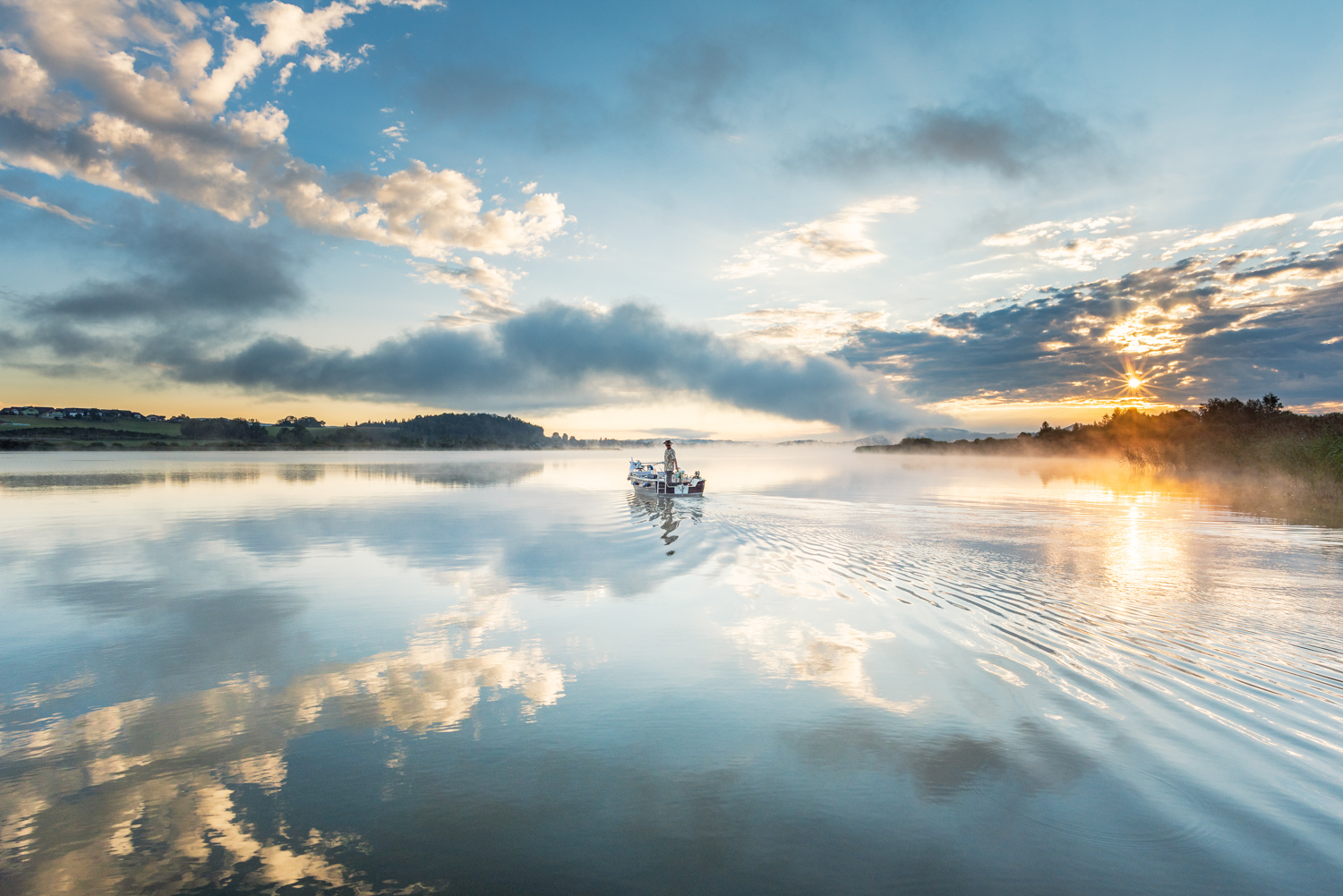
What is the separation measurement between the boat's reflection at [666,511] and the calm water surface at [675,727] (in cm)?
853

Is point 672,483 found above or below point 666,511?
above

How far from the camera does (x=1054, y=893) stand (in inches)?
185

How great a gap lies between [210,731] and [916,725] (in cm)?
806

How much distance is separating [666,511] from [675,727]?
25.0 m

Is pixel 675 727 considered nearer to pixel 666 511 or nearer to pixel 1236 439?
pixel 666 511

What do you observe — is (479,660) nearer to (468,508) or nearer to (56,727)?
(56,727)

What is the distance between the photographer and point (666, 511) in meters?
32.6

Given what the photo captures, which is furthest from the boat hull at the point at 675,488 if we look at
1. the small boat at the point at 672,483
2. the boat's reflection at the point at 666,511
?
the boat's reflection at the point at 666,511

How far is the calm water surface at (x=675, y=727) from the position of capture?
5.09 metres

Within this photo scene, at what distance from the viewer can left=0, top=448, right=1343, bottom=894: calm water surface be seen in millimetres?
5086

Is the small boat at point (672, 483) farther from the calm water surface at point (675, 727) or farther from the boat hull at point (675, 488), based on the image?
the calm water surface at point (675, 727)

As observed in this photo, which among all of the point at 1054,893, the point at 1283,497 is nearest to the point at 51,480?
the point at 1054,893

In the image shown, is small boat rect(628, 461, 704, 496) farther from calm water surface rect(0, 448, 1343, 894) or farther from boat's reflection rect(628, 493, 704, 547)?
calm water surface rect(0, 448, 1343, 894)

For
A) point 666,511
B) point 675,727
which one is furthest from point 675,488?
point 675,727
